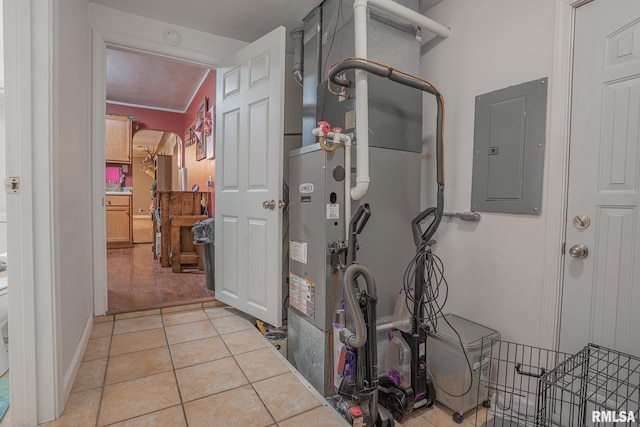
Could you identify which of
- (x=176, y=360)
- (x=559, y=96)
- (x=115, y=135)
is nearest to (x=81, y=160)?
(x=176, y=360)

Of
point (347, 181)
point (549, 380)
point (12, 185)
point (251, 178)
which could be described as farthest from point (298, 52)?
point (549, 380)

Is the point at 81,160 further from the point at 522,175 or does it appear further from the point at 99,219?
the point at 522,175

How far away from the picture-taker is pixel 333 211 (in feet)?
5.99

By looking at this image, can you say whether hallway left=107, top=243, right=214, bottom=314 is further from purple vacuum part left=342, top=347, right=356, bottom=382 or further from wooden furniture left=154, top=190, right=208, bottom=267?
purple vacuum part left=342, top=347, right=356, bottom=382

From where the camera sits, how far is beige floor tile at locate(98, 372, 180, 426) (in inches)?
58.5

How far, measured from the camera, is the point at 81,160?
2.10 m

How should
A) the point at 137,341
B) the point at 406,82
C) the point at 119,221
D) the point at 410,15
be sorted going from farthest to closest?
the point at 119,221 → the point at 137,341 → the point at 410,15 → the point at 406,82

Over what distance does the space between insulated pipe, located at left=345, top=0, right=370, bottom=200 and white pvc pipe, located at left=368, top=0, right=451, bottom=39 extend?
12 centimetres

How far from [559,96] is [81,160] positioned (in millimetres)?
2876

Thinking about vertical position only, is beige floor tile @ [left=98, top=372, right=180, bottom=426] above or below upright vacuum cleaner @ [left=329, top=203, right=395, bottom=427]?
below

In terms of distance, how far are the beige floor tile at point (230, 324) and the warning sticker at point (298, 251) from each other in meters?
0.82

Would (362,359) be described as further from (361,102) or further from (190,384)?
(361,102)

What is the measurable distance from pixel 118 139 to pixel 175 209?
2613 millimetres

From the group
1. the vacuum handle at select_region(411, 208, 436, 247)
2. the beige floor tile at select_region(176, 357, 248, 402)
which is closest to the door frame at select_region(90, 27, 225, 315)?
the beige floor tile at select_region(176, 357, 248, 402)
